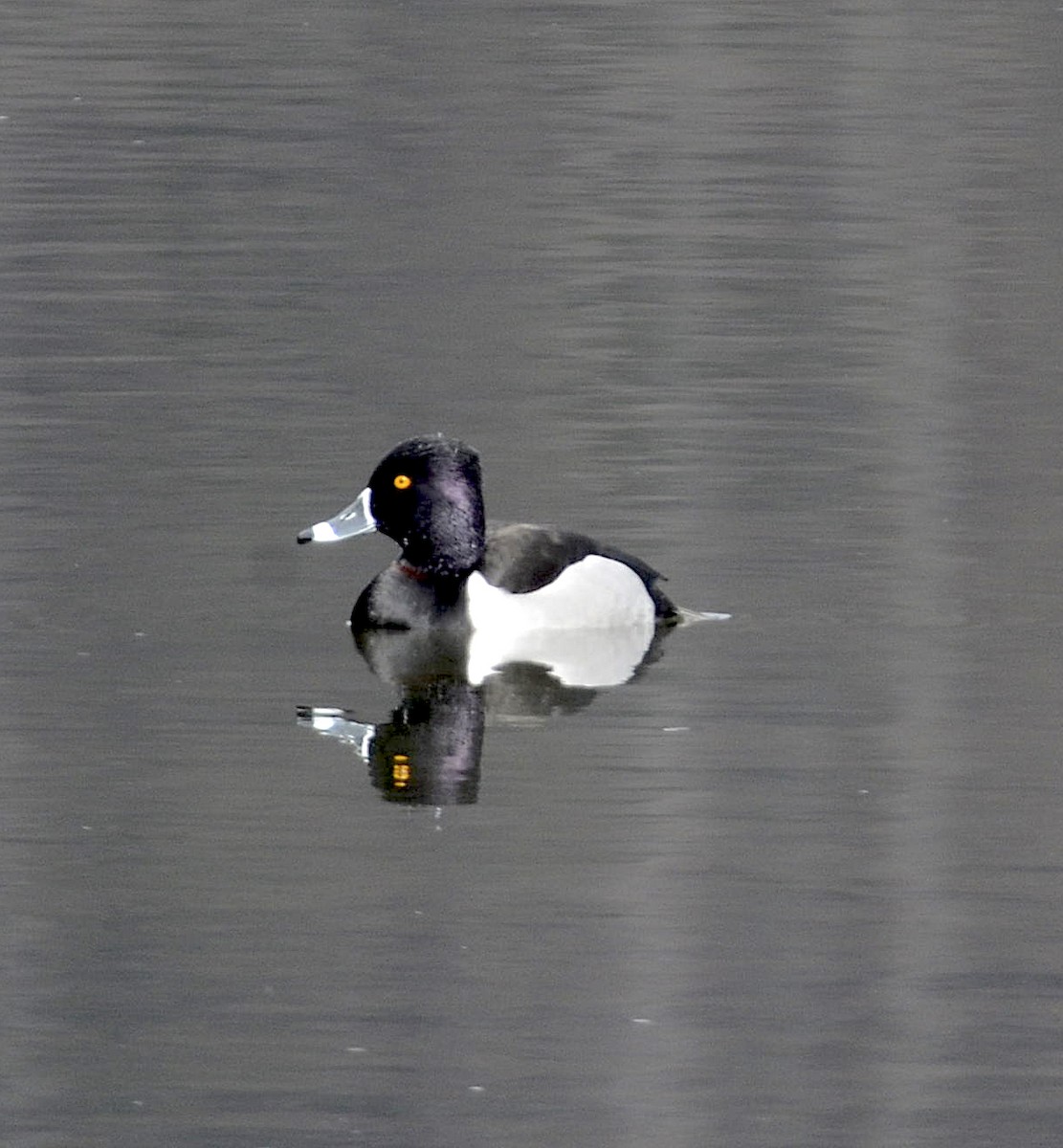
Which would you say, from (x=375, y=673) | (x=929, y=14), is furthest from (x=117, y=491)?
(x=929, y=14)

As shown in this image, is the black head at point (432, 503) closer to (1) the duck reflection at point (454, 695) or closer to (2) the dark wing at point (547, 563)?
(2) the dark wing at point (547, 563)

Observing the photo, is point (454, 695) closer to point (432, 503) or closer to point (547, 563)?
point (547, 563)

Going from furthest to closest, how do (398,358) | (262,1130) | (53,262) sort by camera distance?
1. (53,262)
2. (398,358)
3. (262,1130)

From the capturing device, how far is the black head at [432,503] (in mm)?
11750

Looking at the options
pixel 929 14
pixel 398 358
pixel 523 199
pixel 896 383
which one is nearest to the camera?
pixel 896 383

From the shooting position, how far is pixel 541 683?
11.0 meters

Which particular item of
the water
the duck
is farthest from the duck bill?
the water

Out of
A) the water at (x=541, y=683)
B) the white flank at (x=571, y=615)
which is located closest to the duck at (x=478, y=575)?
the white flank at (x=571, y=615)

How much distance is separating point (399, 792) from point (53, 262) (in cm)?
1190

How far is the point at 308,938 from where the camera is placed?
310 inches

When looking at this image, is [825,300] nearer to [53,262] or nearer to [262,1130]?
[53,262]

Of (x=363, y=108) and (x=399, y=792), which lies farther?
(x=363, y=108)

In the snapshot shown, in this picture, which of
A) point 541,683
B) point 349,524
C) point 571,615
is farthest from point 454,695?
point 349,524

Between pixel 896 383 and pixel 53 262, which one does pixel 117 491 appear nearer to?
pixel 896 383
